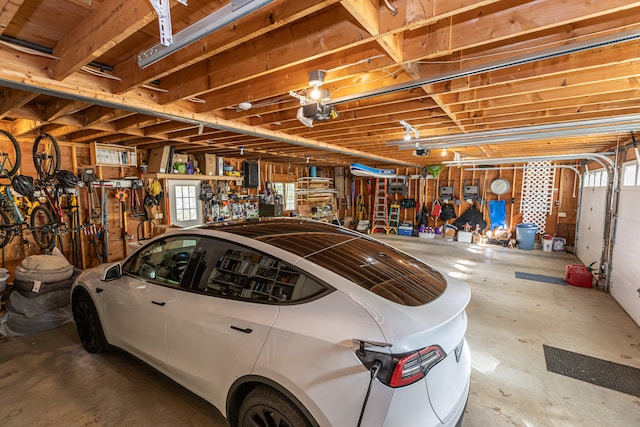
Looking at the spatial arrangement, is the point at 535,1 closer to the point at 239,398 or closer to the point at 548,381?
the point at 239,398

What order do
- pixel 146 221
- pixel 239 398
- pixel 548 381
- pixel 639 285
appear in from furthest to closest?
1. pixel 146 221
2. pixel 639 285
3. pixel 548 381
4. pixel 239 398

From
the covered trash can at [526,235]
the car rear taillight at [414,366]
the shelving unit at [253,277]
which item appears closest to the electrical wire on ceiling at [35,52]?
the shelving unit at [253,277]

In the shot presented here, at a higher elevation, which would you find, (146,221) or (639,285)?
(146,221)

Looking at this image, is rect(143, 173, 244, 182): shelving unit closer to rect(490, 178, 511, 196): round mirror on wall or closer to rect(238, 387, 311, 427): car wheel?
rect(238, 387, 311, 427): car wheel

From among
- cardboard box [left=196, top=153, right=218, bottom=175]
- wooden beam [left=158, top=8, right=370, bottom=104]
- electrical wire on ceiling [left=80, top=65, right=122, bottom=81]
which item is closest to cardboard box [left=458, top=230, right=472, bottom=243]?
cardboard box [left=196, top=153, right=218, bottom=175]

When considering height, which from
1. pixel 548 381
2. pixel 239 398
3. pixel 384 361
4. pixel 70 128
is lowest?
pixel 548 381

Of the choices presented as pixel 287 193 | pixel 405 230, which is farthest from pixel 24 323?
pixel 405 230

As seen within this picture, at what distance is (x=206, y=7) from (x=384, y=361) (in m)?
2.00

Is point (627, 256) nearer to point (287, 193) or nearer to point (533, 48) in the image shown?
point (533, 48)

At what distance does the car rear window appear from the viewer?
58.4 inches

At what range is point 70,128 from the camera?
154 inches

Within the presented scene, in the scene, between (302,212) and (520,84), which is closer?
(520,84)

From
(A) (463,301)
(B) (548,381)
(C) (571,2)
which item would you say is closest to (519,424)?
(B) (548,381)

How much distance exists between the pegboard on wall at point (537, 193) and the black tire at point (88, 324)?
1027cm
